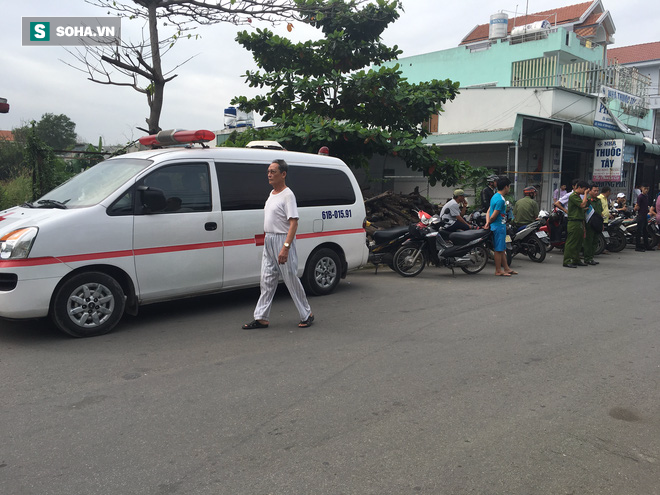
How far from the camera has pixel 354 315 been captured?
6762 mm

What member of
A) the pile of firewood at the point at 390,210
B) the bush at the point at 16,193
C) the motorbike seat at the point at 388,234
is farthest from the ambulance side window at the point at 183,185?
the pile of firewood at the point at 390,210

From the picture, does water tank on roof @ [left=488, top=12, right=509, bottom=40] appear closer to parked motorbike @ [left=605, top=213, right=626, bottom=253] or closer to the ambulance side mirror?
parked motorbike @ [left=605, top=213, right=626, bottom=253]

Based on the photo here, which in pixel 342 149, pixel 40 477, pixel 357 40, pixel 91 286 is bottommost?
pixel 40 477

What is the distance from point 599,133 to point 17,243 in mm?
20002

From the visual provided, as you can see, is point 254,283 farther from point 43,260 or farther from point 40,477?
point 40,477

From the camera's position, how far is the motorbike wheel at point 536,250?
11.9 m

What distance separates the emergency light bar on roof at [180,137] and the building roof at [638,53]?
38.8 meters

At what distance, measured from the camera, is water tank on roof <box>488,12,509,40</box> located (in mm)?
26688

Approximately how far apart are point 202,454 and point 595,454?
231 centimetres

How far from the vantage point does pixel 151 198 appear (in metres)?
5.80

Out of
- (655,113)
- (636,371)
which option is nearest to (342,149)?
(636,371)

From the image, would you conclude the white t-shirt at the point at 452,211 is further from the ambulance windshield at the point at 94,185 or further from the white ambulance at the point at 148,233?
the ambulance windshield at the point at 94,185

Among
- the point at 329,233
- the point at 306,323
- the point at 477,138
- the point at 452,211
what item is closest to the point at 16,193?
the point at 329,233

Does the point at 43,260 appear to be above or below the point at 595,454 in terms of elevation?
above
